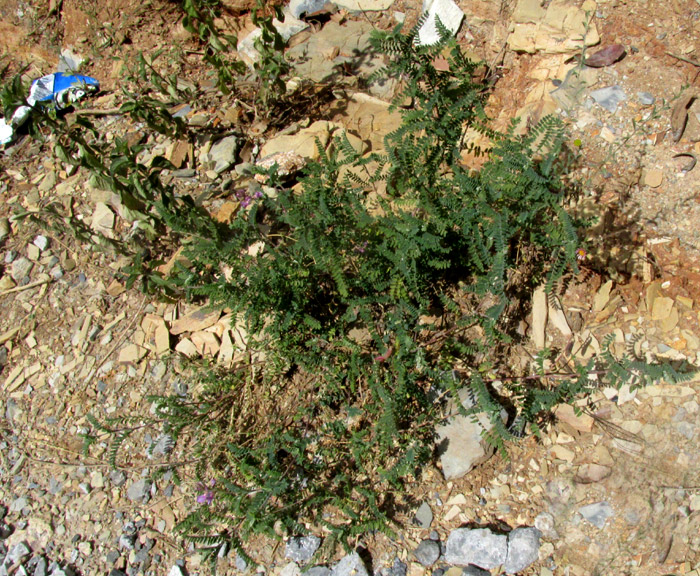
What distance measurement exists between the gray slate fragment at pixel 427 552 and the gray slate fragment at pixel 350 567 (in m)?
0.26

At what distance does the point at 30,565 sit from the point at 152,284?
1.58 m

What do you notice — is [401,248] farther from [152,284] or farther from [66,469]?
[66,469]

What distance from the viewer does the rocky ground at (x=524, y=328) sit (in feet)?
8.60

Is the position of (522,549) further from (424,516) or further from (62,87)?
(62,87)

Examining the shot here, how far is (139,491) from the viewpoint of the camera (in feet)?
9.80

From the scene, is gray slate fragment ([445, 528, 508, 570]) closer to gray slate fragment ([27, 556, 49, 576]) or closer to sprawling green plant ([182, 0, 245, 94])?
gray slate fragment ([27, 556, 49, 576])

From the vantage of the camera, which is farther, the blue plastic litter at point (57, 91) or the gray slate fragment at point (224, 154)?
the blue plastic litter at point (57, 91)

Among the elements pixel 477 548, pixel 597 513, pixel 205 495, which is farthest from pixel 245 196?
pixel 597 513

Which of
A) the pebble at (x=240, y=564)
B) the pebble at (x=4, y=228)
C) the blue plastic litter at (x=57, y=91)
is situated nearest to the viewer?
the pebble at (x=240, y=564)

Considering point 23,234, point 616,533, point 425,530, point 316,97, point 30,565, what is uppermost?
point 316,97

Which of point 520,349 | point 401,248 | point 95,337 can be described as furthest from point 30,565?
point 520,349

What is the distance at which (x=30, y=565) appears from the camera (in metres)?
2.88

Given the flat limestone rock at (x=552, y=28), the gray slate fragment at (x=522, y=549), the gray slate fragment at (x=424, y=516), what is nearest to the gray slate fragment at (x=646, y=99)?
the flat limestone rock at (x=552, y=28)

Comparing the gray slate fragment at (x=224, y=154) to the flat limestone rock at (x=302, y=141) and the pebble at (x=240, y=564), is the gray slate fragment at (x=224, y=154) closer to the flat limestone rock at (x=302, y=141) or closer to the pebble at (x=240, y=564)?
the flat limestone rock at (x=302, y=141)
